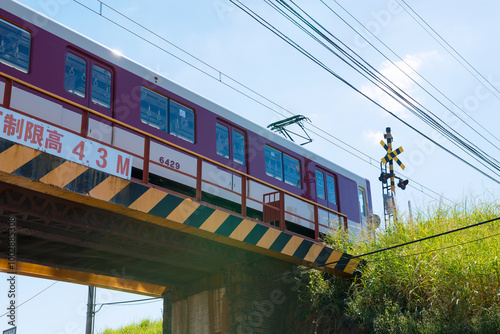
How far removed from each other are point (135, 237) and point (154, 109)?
3947mm

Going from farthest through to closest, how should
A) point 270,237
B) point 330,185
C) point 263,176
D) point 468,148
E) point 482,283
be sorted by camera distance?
point 330,185 < point 263,176 < point 468,148 < point 270,237 < point 482,283

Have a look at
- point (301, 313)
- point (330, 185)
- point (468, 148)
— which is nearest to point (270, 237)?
point (301, 313)

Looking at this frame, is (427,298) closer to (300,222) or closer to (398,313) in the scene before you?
(398,313)

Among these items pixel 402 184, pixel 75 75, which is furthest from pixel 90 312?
pixel 402 184

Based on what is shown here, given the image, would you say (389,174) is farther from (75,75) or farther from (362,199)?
(75,75)

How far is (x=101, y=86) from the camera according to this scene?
1157 cm

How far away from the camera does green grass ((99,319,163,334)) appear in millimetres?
26562

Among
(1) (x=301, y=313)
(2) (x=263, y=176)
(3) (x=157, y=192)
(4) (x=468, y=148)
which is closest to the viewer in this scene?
(3) (x=157, y=192)

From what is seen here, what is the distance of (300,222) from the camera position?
15.8m

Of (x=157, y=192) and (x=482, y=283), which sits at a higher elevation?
(x=157, y=192)

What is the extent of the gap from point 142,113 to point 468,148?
7.82m

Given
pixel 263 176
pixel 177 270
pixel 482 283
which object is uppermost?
pixel 263 176

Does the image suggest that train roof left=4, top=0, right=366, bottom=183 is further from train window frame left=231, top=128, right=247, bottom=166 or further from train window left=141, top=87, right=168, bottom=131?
train window left=141, top=87, right=168, bottom=131

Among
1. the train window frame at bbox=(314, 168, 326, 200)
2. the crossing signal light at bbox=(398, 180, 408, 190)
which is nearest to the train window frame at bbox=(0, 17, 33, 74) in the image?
the train window frame at bbox=(314, 168, 326, 200)
